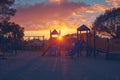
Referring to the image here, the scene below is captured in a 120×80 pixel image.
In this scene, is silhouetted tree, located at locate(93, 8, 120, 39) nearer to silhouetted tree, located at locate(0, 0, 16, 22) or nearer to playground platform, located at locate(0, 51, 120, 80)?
silhouetted tree, located at locate(0, 0, 16, 22)

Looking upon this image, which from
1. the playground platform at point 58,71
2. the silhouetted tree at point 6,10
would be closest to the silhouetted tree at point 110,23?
the silhouetted tree at point 6,10

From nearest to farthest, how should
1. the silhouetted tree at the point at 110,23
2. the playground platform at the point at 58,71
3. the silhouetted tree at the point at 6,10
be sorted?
the playground platform at the point at 58,71 < the silhouetted tree at the point at 6,10 < the silhouetted tree at the point at 110,23

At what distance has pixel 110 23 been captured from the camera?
59.8 m

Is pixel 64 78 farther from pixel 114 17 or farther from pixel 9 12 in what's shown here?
pixel 114 17

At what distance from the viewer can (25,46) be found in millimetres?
52531

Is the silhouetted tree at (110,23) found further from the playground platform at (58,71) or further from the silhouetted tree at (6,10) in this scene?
the playground platform at (58,71)

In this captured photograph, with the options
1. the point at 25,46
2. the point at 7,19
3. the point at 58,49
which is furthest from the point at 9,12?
the point at 58,49

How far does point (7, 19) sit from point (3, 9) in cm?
161

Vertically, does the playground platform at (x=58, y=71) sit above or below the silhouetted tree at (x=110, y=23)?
below

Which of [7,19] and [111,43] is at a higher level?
[7,19]

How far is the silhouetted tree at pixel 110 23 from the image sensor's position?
58594 millimetres

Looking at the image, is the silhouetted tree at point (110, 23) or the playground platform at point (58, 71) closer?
the playground platform at point (58, 71)

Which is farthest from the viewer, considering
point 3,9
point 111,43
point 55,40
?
point 3,9

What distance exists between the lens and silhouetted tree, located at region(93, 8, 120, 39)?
5859 cm
